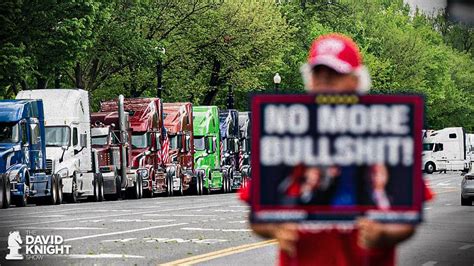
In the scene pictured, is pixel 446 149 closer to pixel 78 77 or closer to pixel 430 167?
pixel 430 167

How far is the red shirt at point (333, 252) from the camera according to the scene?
460 cm

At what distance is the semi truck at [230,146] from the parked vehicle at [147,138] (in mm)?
9226

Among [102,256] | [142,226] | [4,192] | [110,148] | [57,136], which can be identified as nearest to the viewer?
[102,256]

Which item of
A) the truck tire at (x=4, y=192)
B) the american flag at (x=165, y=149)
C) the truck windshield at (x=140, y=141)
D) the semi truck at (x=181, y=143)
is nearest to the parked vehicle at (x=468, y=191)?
the truck tire at (x=4, y=192)

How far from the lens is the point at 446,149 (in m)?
105

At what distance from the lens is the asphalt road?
1858 cm

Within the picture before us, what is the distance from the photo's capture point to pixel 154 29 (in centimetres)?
6769

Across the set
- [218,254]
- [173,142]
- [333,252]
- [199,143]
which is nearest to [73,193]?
[173,142]

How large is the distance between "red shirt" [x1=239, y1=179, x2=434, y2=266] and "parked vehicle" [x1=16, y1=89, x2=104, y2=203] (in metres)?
37.7

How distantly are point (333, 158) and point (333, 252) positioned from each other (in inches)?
12.9

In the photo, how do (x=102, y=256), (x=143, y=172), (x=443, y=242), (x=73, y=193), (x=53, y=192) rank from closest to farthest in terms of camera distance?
(x=102, y=256) < (x=443, y=242) < (x=53, y=192) < (x=73, y=193) < (x=143, y=172)

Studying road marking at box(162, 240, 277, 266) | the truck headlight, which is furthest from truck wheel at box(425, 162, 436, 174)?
road marking at box(162, 240, 277, 266)

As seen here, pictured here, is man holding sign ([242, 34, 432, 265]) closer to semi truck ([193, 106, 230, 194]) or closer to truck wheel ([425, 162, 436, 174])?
semi truck ([193, 106, 230, 194])

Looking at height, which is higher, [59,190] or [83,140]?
[83,140]
